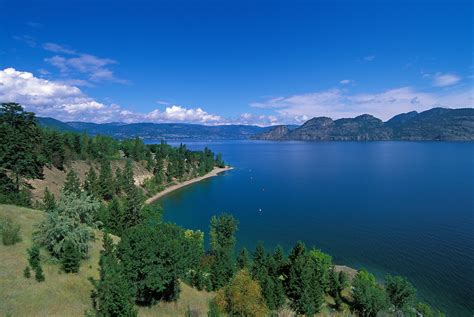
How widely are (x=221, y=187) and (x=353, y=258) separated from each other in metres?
90.7

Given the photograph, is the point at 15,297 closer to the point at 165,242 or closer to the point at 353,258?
the point at 165,242

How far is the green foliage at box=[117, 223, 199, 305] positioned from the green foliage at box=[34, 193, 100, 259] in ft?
14.7

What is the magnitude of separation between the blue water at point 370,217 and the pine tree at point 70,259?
4772 centimetres

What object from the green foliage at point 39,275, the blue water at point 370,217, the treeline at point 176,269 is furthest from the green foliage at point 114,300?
the blue water at point 370,217

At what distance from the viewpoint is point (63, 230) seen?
33719mm

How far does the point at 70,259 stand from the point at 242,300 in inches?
757

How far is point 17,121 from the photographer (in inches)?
3278

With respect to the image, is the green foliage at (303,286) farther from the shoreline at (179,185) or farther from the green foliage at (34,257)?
the shoreline at (179,185)

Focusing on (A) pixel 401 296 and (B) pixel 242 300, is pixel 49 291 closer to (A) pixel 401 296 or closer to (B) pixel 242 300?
(B) pixel 242 300

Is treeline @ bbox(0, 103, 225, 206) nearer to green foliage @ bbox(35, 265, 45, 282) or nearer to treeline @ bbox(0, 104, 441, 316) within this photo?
treeline @ bbox(0, 104, 441, 316)

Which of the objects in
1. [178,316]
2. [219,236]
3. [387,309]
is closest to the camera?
[178,316]

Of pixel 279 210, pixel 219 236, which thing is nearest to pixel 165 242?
pixel 219 236

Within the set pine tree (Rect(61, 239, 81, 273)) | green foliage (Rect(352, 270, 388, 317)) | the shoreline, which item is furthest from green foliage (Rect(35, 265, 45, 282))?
the shoreline

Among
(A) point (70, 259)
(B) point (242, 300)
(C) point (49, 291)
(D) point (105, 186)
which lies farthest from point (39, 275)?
(D) point (105, 186)
